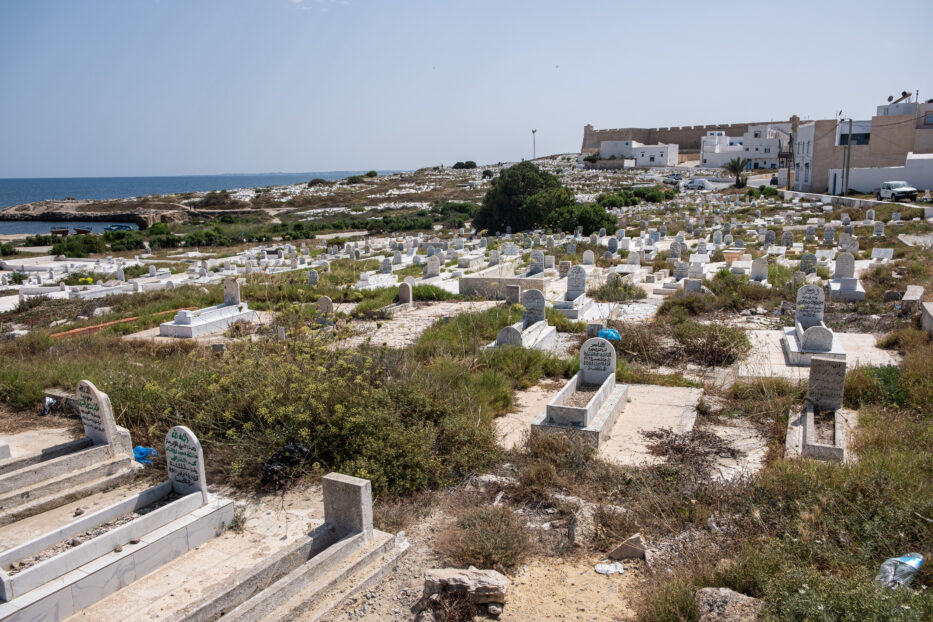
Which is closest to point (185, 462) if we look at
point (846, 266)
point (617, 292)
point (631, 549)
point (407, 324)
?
point (631, 549)

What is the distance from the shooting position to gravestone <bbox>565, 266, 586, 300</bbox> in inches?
623

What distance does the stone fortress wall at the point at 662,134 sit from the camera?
9633cm

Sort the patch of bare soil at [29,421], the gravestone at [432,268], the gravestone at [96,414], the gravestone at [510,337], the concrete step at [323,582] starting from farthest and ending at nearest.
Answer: the gravestone at [432,268], the gravestone at [510,337], the patch of bare soil at [29,421], the gravestone at [96,414], the concrete step at [323,582]

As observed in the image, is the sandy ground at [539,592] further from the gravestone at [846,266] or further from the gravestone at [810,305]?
the gravestone at [846,266]

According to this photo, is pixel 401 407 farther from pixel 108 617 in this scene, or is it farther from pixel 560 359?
pixel 560 359

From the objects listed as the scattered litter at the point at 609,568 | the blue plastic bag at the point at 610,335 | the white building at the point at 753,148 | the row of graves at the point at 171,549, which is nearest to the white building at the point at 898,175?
the blue plastic bag at the point at 610,335

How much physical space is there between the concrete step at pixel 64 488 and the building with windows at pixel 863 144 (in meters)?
48.0

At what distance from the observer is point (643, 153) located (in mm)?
88688

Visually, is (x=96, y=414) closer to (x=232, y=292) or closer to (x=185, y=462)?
(x=185, y=462)

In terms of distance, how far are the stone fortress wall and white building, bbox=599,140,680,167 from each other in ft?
33.9

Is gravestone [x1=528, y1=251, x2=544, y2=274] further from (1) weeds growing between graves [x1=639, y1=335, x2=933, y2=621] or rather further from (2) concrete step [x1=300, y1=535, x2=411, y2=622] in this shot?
(2) concrete step [x1=300, y1=535, x2=411, y2=622]

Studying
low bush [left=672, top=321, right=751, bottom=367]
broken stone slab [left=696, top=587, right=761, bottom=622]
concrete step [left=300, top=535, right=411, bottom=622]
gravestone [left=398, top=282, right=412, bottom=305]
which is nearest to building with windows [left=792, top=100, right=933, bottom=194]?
gravestone [left=398, top=282, right=412, bottom=305]

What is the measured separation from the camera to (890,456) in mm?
5508

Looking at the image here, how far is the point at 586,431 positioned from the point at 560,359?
11.8ft
